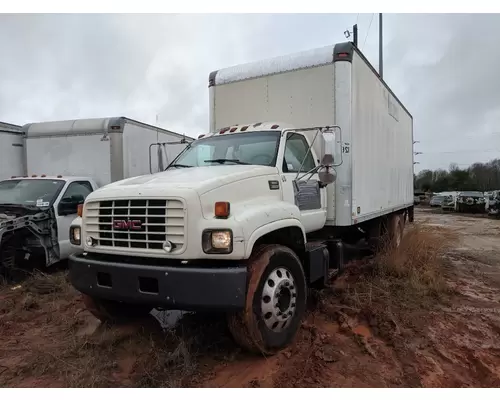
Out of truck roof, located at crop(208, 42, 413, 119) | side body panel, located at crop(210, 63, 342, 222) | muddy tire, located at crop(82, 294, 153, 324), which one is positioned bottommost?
muddy tire, located at crop(82, 294, 153, 324)

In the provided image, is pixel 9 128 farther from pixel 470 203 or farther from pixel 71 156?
pixel 470 203

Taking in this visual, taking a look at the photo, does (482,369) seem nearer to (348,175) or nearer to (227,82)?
(348,175)

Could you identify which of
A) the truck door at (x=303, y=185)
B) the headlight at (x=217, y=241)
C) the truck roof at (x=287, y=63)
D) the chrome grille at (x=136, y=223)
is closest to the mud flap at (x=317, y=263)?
the truck door at (x=303, y=185)

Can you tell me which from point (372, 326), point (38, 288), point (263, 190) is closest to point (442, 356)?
point (372, 326)

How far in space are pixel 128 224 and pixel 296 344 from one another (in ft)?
6.70

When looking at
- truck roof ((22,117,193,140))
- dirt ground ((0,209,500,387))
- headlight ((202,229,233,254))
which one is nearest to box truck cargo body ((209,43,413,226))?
dirt ground ((0,209,500,387))

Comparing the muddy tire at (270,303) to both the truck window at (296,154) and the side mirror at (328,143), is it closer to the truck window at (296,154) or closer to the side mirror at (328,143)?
the truck window at (296,154)

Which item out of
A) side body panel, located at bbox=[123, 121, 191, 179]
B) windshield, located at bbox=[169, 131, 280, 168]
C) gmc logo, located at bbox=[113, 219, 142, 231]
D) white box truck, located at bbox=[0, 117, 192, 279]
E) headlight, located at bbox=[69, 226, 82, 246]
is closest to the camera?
gmc logo, located at bbox=[113, 219, 142, 231]

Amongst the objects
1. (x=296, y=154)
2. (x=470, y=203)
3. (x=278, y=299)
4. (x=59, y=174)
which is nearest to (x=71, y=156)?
(x=59, y=174)

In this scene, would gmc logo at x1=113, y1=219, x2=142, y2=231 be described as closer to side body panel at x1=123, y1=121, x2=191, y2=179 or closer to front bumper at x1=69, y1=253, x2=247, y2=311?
front bumper at x1=69, y1=253, x2=247, y2=311

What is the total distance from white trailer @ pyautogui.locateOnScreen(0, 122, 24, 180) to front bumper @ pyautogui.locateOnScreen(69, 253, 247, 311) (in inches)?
267

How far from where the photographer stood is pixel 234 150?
5035 millimetres

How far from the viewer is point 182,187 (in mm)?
3566

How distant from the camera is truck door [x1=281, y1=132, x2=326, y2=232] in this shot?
4648 millimetres
